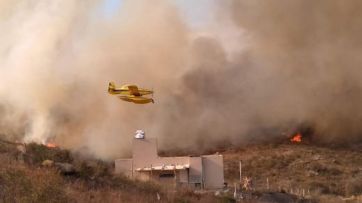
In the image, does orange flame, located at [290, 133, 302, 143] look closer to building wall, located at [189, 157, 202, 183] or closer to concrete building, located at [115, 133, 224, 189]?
concrete building, located at [115, 133, 224, 189]

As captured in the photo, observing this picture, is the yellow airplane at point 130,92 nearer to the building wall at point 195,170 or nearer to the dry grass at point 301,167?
the dry grass at point 301,167

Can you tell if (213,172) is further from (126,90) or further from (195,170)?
(126,90)

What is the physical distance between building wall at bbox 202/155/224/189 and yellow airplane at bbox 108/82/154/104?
13.8 meters

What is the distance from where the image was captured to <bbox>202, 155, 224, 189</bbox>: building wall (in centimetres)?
3975

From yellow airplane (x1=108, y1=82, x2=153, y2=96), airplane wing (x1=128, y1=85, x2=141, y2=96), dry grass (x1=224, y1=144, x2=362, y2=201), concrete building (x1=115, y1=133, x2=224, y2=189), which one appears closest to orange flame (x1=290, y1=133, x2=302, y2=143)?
dry grass (x1=224, y1=144, x2=362, y2=201)

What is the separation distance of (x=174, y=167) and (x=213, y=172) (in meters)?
2.78

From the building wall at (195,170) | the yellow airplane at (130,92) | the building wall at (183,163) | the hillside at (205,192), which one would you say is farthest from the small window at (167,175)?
the yellow airplane at (130,92)

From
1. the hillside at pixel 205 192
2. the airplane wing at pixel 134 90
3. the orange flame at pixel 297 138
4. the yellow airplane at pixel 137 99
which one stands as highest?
the airplane wing at pixel 134 90

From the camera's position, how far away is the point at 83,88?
59000 mm

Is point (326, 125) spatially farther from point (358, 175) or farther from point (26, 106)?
point (26, 106)

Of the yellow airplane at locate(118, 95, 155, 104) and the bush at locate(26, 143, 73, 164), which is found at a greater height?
the yellow airplane at locate(118, 95, 155, 104)

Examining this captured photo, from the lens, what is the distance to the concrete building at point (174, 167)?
39.6m

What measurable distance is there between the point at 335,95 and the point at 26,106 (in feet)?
111

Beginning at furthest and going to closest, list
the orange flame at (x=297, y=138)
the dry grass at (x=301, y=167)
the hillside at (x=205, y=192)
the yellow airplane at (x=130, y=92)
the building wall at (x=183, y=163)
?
the orange flame at (x=297, y=138) < the yellow airplane at (x=130, y=92) < the dry grass at (x=301, y=167) < the building wall at (x=183, y=163) < the hillside at (x=205, y=192)
